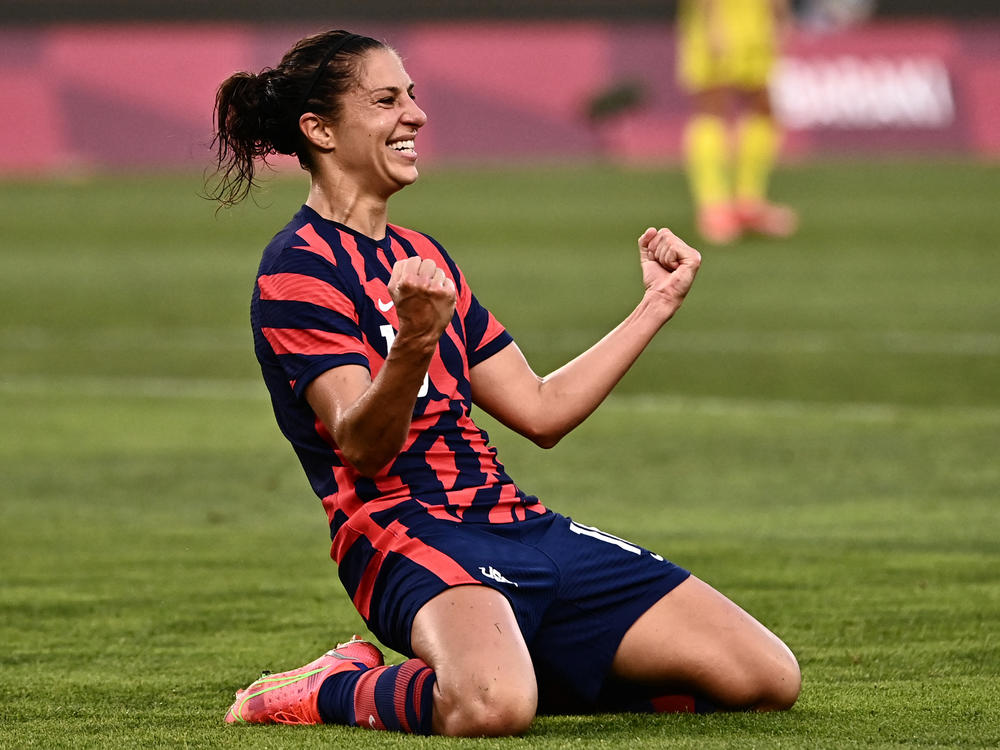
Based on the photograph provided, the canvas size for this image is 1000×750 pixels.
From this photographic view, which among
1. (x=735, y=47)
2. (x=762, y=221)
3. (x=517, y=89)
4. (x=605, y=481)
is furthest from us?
(x=517, y=89)

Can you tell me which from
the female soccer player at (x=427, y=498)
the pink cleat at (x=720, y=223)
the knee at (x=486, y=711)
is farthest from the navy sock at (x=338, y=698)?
the pink cleat at (x=720, y=223)

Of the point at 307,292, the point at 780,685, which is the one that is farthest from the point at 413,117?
the point at 780,685

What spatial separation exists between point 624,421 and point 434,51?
2292 cm

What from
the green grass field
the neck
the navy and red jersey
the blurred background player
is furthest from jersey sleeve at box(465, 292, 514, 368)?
the blurred background player

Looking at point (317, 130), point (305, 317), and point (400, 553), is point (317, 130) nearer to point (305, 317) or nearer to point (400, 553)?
point (305, 317)

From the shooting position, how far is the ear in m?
4.25

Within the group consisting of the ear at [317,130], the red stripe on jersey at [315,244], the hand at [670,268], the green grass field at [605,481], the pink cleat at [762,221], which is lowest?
the pink cleat at [762,221]

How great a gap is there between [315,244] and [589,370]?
2.22 feet

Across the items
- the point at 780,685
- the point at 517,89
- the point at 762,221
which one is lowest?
the point at 762,221

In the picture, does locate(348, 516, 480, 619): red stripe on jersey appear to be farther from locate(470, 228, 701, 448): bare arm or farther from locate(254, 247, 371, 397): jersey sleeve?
locate(470, 228, 701, 448): bare arm

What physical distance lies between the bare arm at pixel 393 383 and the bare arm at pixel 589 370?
0.53 metres

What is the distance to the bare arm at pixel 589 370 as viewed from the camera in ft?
14.1

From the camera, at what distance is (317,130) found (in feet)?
14.0

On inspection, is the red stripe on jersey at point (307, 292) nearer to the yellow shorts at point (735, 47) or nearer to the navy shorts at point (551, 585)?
the navy shorts at point (551, 585)
